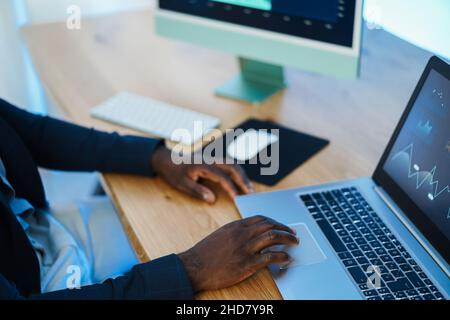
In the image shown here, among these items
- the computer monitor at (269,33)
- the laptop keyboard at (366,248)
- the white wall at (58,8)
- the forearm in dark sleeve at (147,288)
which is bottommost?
the forearm in dark sleeve at (147,288)

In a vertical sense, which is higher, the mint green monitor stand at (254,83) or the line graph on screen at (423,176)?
the line graph on screen at (423,176)

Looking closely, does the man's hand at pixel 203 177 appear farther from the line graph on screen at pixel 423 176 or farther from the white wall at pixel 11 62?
the white wall at pixel 11 62

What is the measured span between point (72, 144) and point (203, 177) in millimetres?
309

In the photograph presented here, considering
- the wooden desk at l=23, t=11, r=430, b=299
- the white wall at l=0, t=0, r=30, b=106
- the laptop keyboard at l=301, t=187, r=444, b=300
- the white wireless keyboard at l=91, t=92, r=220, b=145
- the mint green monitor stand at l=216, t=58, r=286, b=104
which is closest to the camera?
the laptop keyboard at l=301, t=187, r=444, b=300

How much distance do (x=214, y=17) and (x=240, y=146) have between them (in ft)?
1.18

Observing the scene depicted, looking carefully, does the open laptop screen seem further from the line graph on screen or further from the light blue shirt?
the light blue shirt

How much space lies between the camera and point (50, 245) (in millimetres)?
1145

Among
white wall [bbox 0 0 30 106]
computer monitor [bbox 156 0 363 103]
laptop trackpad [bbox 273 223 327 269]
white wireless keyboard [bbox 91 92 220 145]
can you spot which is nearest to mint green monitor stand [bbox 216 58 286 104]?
computer monitor [bbox 156 0 363 103]

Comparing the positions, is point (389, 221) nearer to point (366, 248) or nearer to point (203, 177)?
point (366, 248)

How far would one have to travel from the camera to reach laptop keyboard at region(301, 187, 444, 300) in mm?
814

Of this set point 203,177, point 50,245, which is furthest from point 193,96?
point 50,245

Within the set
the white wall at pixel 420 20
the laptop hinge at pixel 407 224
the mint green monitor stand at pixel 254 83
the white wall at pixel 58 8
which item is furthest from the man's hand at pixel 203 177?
the white wall at pixel 58 8

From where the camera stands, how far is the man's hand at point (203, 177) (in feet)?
3.50

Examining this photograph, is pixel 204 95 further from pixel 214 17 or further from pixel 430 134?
pixel 430 134
